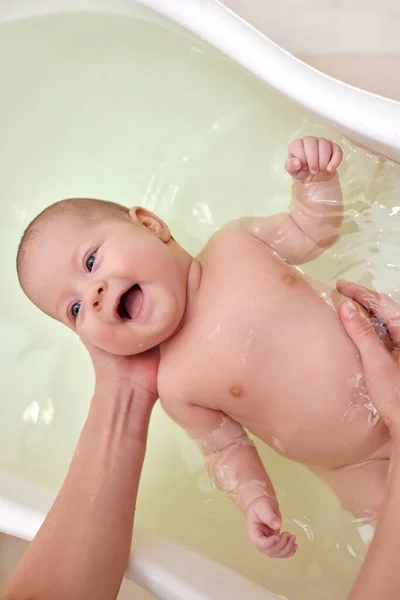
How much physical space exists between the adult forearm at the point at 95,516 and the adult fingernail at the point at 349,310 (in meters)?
0.33

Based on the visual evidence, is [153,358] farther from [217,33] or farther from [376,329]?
[217,33]

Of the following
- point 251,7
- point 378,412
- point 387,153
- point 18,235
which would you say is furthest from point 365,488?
point 251,7

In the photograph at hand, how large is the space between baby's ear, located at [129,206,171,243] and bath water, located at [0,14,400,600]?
0.90 feet

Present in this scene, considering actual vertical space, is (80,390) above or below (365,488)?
below

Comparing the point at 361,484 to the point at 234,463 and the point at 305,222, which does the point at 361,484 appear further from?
the point at 305,222

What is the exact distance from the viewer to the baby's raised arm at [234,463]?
0.81 meters

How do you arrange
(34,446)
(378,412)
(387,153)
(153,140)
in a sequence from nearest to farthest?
(378,412), (387,153), (34,446), (153,140)

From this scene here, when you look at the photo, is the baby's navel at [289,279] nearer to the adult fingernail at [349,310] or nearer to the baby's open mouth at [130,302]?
the adult fingernail at [349,310]

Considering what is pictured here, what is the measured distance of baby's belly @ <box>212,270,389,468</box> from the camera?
83cm


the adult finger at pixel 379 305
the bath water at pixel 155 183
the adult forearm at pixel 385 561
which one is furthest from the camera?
the bath water at pixel 155 183

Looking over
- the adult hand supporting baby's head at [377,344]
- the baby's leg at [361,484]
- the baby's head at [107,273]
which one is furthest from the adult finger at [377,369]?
the baby's head at [107,273]

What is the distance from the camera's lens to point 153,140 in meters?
1.28

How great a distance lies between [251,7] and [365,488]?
1.02 meters

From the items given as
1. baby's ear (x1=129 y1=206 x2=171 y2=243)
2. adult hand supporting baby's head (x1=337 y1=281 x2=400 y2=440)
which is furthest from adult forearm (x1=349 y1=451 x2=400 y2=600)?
baby's ear (x1=129 y1=206 x2=171 y2=243)
